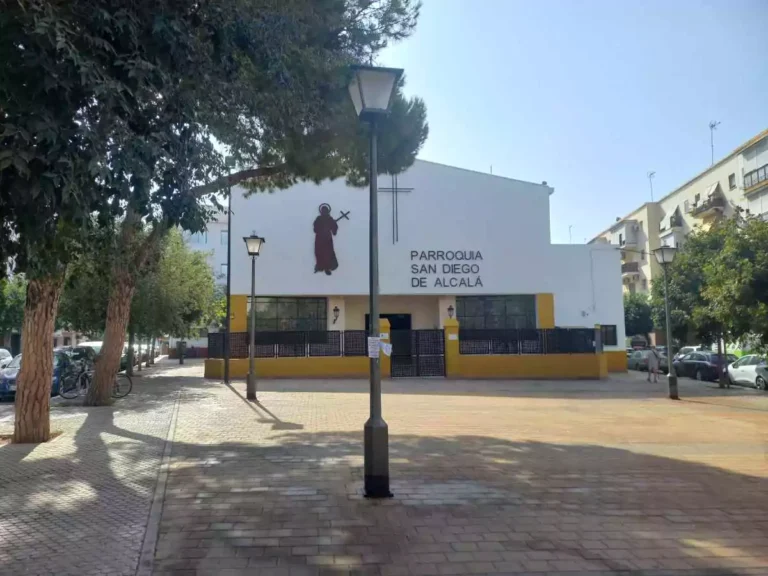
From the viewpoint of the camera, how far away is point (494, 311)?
99.3 feet

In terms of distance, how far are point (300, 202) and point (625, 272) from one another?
38.0 metres

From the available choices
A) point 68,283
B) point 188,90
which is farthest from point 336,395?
point 188,90

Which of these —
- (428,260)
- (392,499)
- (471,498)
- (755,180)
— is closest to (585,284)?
(428,260)

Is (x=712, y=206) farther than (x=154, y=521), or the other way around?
(x=712, y=206)

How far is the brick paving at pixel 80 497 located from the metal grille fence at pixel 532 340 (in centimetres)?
1553

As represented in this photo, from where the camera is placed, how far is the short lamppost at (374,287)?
20.8 ft

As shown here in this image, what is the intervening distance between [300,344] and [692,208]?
110 ft

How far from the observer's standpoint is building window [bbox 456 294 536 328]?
30125 mm

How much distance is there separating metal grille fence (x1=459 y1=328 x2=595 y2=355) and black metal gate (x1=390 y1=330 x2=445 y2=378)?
1.08 metres

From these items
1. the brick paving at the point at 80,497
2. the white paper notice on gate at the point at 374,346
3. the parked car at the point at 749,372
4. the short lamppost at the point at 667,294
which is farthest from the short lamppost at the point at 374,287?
the parked car at the point at 749,372

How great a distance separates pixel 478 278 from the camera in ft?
96.4

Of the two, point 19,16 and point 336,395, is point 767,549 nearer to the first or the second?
point 19,16

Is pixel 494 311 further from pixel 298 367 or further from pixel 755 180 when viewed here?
pixel 755 180

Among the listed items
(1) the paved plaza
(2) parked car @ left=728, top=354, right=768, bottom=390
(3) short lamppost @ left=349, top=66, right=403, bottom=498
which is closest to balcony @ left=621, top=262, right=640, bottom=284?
(2) parked car @ left=728, top=354, right=768, bottom=390
